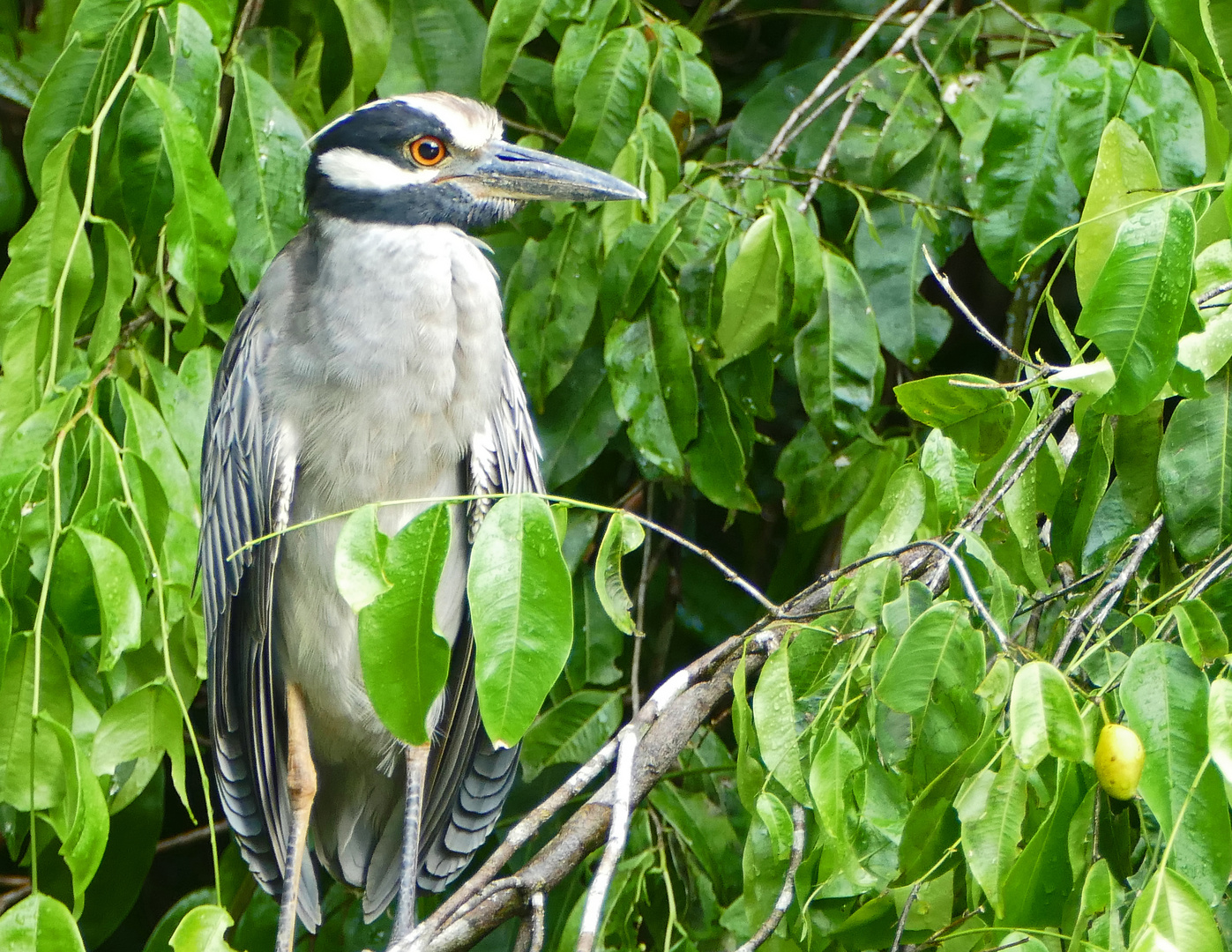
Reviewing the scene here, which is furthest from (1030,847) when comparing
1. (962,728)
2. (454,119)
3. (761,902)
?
(454,119)

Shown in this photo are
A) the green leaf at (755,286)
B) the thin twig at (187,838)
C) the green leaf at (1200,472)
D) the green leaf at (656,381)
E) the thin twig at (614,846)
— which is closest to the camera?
the thin twig at (614,846)

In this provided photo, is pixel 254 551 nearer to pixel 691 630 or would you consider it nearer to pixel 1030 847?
pixel 691 630

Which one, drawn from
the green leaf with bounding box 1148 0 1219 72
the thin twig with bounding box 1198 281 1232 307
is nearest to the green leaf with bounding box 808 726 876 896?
the thin twig with bounding box 1198 281 1232 307

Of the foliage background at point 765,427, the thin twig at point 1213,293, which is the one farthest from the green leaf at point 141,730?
the thin twig at point 1213,293

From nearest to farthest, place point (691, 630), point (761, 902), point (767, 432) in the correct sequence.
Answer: point (761, 902), point (691, 630), point (767, 432)

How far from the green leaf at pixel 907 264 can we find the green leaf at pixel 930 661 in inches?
41.4

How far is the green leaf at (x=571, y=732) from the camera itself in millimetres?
1948

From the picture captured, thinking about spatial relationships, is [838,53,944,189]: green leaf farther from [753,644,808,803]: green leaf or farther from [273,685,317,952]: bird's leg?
[273,685,317,952]: bird's leg

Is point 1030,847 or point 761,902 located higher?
point 1030,847

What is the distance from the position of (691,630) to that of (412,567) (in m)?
1.58

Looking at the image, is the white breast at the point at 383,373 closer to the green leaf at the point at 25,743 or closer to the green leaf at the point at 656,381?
the green leaf at the point at 656,381

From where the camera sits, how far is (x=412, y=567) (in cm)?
90

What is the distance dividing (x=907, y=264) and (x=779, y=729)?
1.12 metres

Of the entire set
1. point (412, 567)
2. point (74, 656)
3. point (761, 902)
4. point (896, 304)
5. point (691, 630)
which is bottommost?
point (691, 630)
